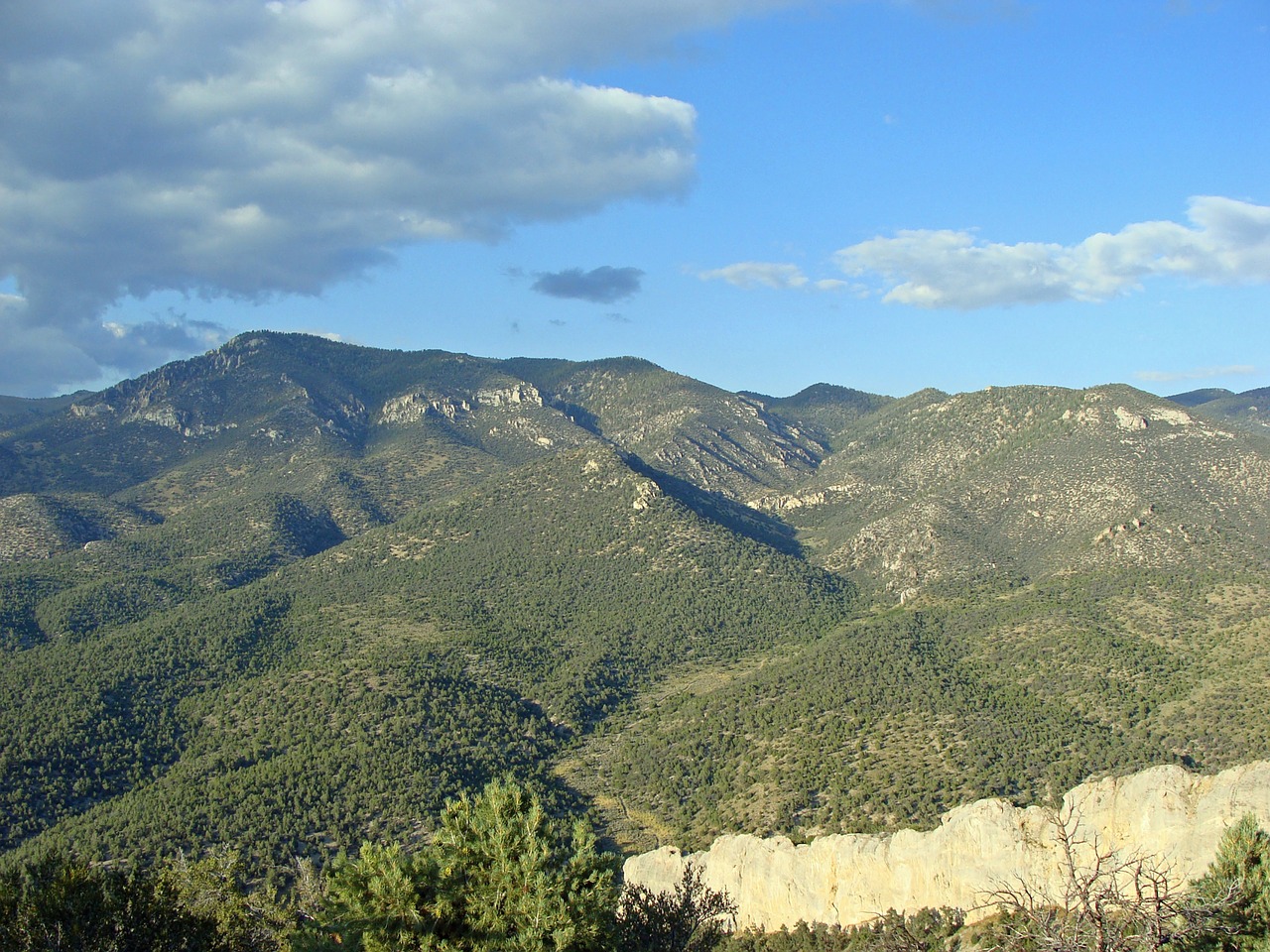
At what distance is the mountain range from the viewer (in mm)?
68562

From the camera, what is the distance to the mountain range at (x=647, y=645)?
68.6 m

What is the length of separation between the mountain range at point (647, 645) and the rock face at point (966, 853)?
22992 millimetres

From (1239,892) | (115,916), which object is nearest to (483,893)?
(115,916)

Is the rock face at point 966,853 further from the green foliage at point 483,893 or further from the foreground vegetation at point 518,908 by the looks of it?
the green foliage at point 483,893

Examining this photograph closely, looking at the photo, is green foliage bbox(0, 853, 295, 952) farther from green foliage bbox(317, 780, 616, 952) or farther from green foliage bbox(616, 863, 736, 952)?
green foliage bbox(616, 863, 736, 952)

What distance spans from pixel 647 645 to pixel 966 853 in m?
83.1

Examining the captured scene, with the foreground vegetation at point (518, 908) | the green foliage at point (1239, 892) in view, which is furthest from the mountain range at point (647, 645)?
the green foliage at point (1239, 892)

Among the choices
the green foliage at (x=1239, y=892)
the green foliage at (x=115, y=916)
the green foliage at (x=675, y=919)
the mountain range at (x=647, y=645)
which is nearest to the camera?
the green foliage at (x=1239, y=892)

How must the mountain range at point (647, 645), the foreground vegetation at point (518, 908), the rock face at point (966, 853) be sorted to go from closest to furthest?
the foreground vegetation at point (518, 908)
the rock face at point (966, 853)
the mountain range at point (647, 645)

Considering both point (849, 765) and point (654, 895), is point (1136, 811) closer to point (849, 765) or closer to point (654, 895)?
point (654, 895)

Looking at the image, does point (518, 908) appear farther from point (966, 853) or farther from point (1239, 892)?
point (1239, 892)

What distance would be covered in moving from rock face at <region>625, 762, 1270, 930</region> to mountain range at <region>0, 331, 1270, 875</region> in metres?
23.0

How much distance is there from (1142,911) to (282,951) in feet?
96.3

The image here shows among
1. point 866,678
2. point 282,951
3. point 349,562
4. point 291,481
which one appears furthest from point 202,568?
point 282,951
